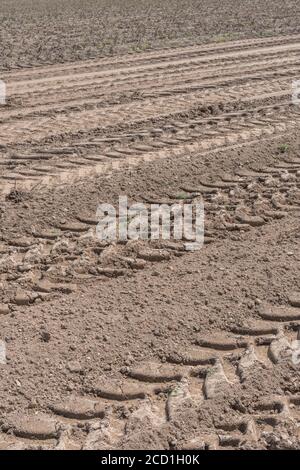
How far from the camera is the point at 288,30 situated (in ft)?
67.7

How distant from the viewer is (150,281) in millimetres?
5441

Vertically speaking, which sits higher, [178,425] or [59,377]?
[59,377]

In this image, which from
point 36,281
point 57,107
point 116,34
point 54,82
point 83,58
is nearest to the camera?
point 36,281

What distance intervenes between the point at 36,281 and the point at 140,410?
1.88m

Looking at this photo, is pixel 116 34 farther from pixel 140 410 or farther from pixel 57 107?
pixel 140 410

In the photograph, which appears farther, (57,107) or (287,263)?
(57,107)

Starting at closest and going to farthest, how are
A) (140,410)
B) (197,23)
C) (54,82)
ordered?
(140,410)
(54,82)
(197,23)

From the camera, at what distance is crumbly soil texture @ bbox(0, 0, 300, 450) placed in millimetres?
4012

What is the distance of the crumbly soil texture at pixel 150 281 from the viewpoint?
4012mm
